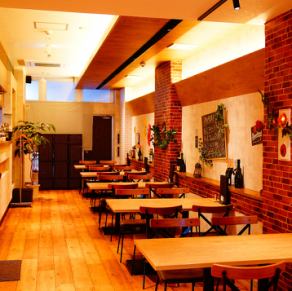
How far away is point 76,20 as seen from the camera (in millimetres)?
7020

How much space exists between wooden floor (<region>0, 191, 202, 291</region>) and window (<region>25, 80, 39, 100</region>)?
16.4 feet

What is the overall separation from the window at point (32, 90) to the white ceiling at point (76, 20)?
1.49 feet

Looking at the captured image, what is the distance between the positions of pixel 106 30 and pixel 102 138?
7.97m

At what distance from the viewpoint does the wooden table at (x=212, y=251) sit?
10.4 ft

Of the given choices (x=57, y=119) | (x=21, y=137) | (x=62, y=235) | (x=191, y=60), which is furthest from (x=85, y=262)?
(x=57, y=119)

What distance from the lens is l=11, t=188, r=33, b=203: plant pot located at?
9898mm

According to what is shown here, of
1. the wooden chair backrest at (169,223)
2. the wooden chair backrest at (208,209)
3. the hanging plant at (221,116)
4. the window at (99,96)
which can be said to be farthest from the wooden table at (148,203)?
the window at (99,96)

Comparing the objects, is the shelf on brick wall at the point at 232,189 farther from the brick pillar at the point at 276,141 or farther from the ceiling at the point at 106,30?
the ceiling at the point at 106,30

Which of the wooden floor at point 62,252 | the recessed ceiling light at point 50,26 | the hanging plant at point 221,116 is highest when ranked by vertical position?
the recessed ceiling light at point 50,26

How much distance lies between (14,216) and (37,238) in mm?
1998

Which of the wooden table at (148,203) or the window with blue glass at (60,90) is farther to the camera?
the window with blue glass at (60,90)

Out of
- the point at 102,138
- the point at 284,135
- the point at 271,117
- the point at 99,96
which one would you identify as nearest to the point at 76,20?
the point at 271,117

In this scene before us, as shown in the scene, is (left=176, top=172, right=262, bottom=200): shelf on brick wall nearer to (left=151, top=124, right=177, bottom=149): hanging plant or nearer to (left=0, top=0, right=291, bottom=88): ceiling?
(left=151, top=124, right=177, bottom=149): hanging plant

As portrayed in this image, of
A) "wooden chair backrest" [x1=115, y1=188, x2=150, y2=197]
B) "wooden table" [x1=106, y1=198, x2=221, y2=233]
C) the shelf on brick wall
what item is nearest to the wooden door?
the shelf on brick wall
